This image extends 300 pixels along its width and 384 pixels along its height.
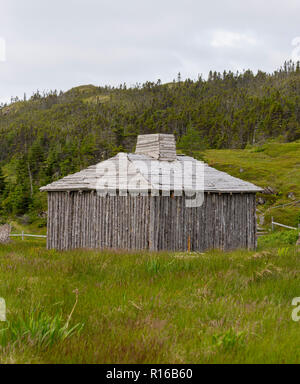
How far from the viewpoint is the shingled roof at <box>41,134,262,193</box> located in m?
17.9

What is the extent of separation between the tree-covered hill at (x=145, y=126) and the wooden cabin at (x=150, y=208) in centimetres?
3407

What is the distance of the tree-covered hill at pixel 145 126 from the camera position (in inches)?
2406

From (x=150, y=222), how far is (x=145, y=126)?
84.3 meters

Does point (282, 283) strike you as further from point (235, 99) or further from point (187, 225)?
point (235, 99)

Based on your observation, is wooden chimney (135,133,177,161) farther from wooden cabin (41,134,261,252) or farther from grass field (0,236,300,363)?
grass field (0,236,300,363)

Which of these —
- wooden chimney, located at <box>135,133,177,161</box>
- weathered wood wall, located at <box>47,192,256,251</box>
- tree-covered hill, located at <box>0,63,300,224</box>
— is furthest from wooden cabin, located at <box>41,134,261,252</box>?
tree-covered hill, located at <box>0,63,300,224</box>

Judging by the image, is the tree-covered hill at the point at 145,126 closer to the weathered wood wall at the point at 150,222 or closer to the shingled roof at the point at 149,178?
the shingled roof at the point at 149,178

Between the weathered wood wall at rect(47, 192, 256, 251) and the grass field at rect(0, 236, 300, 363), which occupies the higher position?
the grass field at rect(0, 236, 300, 363)

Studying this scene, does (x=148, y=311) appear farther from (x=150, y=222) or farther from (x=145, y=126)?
(x=145, y=126)

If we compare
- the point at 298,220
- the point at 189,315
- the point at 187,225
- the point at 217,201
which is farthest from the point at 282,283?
the point at 298,220

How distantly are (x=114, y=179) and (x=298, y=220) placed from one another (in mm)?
21452

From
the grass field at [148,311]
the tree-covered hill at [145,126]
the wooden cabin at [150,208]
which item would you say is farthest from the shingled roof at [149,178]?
the tree-covered hill at [145,126]

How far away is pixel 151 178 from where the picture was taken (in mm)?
17891
